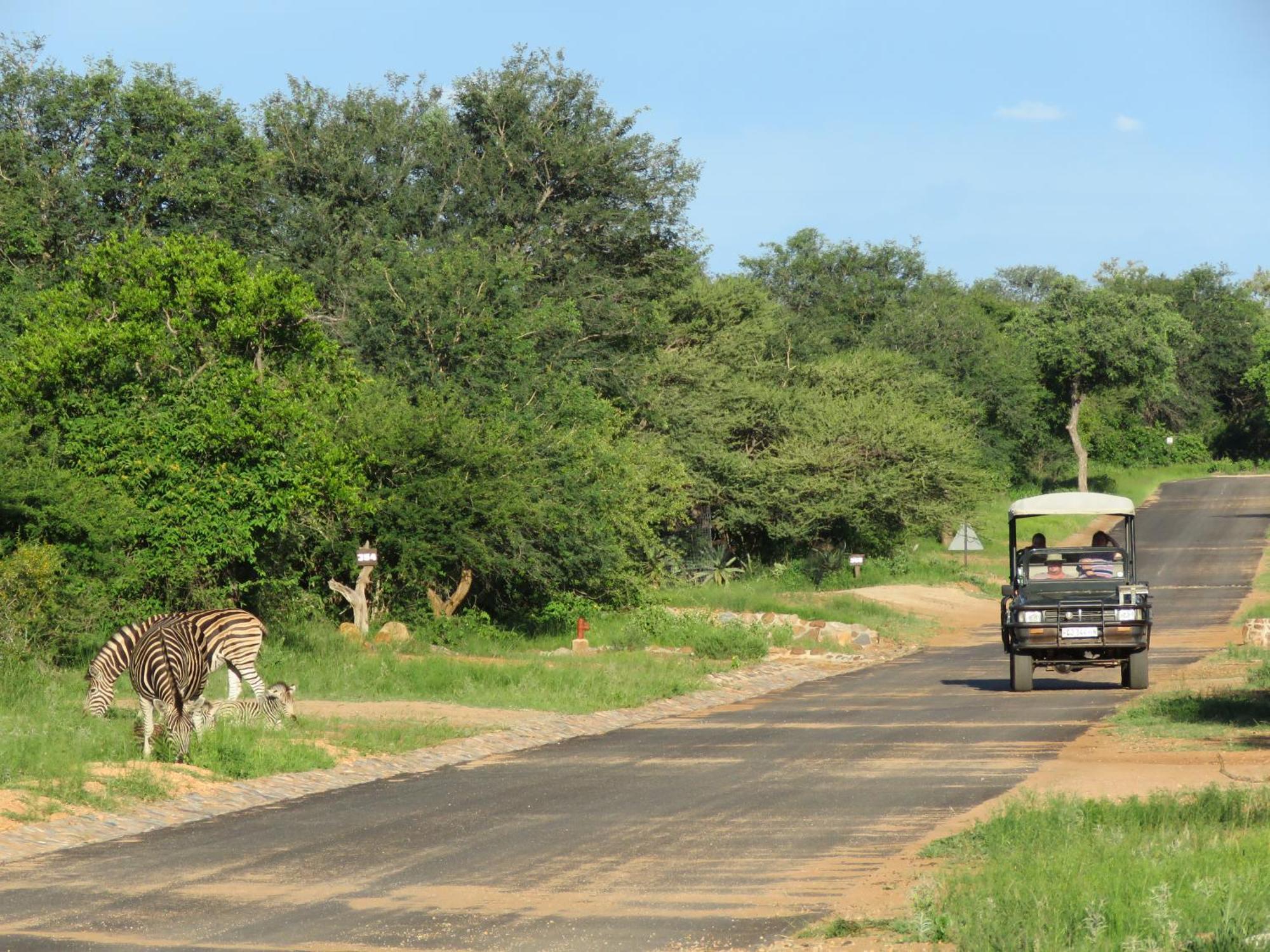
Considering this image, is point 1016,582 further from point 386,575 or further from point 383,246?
point 383,246

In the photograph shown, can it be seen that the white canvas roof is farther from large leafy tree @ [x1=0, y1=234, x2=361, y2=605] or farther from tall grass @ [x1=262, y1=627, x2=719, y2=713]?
large leafy tree @ [x1=0, y1=234, x2=361, y2=605]

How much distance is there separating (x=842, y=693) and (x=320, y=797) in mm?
14302

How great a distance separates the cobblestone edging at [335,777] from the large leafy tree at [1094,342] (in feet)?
216

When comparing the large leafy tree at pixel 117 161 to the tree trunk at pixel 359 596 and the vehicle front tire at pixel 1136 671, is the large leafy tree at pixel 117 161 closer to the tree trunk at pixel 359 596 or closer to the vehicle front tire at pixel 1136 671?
the tree trunk at pixel 359 596

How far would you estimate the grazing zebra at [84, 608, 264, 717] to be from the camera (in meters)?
20.4

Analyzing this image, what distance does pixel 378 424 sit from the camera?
112 feet

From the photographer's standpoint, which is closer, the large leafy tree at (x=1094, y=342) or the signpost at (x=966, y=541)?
the signpost at (x=966, y=541)

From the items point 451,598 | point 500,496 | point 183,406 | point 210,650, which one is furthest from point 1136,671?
point 183,406

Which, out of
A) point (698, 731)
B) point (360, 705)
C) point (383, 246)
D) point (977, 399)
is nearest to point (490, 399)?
point (383, 246)

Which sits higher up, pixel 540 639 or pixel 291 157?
pixel 291 157

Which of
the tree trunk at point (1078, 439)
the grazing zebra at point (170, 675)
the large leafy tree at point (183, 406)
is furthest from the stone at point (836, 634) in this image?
the tree trunk at point (1078, 439)

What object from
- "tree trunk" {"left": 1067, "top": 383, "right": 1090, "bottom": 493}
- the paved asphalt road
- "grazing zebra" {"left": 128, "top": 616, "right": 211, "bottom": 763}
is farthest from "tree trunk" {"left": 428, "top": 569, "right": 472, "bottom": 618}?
"tree trunk" {"left": 1067, "top": 383, "right": 1090, "bottom": 493}

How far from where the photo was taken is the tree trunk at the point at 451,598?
35969 millimetres

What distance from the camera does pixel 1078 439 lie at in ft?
301
